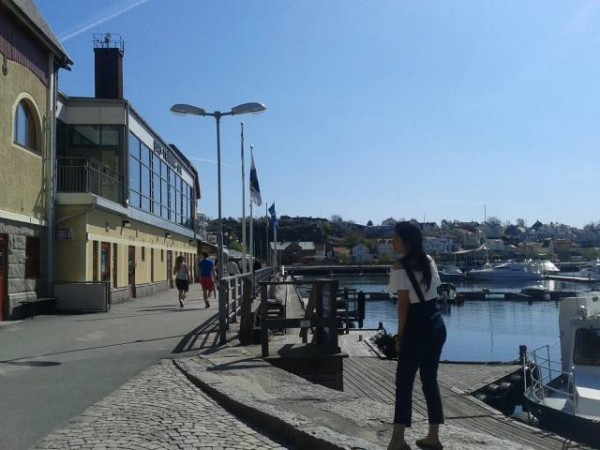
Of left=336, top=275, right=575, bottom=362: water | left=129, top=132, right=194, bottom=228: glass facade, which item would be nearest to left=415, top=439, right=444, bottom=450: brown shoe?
left=129, top=132, right=194, bottom=228: glass facade

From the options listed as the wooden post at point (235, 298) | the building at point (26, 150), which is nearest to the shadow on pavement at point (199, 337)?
the wooden post at point (235, 298)

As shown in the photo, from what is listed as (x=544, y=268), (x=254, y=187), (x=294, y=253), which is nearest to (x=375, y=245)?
(x=294, y=253)

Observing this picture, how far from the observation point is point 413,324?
520 centimetres

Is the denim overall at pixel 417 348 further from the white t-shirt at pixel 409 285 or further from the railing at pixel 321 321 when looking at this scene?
the railing at pixel 321 321

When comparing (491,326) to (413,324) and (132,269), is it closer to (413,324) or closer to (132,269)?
(132,269)

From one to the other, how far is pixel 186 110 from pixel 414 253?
1474cm

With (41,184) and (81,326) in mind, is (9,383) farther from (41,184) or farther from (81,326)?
(41,184)

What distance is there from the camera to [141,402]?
775cm

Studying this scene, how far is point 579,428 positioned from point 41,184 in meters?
14.5

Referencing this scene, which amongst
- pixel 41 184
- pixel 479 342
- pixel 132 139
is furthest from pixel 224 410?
pixel 479 342

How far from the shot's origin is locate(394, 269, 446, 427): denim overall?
520 centimetres

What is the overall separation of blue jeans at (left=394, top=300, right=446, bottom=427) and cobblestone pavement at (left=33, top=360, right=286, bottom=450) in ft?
4.40

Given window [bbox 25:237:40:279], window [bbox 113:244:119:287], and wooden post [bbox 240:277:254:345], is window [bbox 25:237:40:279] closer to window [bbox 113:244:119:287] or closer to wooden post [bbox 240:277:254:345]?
window [bbox 113:244:119:287]

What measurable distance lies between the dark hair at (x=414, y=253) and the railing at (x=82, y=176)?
16.4 metres
